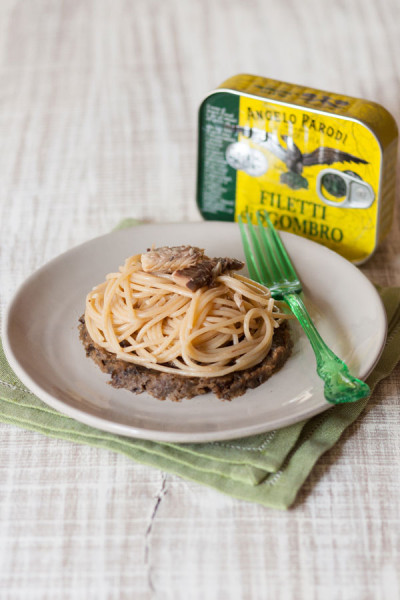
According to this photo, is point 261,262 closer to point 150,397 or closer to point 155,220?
point 150,397

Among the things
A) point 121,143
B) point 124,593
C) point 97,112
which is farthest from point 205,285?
point 97,112

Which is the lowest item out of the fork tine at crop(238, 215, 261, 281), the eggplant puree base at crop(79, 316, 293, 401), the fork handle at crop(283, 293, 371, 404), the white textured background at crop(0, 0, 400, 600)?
the white textured background at crop(0, 0, 400, 600)

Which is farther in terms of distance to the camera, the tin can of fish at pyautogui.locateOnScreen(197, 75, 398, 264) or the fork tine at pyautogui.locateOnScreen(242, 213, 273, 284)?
the tin can of fish at pyautogui.locateOnScreen(197, 75, 398, 264)

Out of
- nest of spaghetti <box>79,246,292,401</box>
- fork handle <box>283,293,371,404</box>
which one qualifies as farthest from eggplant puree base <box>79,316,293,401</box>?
fork handle <box>283,293,371,404</box>

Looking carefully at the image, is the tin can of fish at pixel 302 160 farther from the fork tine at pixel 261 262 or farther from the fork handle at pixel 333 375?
the fork handle at pixel 333 375

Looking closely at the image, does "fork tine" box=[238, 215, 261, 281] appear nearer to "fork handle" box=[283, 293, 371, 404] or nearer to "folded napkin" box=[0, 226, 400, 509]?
"fork handle" box=[283, 293, 371, 404]
